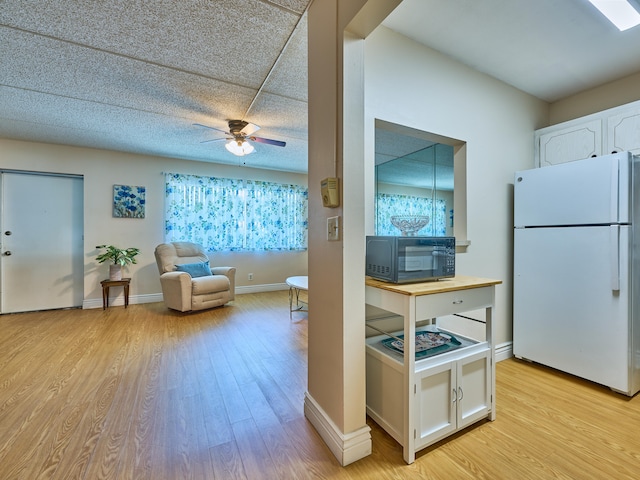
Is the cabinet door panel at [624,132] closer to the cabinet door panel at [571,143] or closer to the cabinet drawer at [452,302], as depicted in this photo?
the cabinet door panel at [571,143]

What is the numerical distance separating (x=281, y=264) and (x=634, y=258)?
4568 millimetres

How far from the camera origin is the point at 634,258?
71.8 inches

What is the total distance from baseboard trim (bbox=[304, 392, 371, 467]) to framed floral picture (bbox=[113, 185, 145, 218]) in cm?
429

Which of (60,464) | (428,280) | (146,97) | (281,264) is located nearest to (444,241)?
(428,280)

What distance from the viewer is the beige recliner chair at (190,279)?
3.60 meters

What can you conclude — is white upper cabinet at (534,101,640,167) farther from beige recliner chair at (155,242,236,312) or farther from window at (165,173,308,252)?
beige recliner chair at (155,242,236,312)

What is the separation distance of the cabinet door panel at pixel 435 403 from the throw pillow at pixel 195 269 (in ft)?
11.4

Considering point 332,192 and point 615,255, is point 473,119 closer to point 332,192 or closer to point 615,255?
point 615,255

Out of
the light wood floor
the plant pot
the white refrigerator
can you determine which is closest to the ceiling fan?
the light wood floor

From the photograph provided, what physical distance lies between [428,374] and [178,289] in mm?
3335

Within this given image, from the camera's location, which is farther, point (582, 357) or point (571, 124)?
point (571, 124)

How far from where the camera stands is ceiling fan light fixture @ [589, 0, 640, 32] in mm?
1598

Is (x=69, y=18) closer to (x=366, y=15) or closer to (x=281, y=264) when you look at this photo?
(x=366, y=15)

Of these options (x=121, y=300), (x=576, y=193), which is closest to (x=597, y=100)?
(x=576, y=193)
